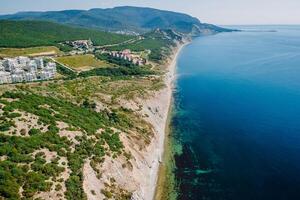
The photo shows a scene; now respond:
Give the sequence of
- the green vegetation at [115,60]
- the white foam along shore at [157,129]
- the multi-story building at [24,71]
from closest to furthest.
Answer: the white foam along shore at [157,129], the multi-story building at [24,71], the green vegetation at [115,60]

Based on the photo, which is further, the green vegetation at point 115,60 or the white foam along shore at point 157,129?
the green vegetation at point 115,60

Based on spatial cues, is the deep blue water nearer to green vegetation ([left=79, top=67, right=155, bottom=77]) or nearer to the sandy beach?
the sandy beach

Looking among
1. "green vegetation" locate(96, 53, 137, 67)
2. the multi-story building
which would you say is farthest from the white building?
"green vegetation" locate(96, 53, 137, 67)

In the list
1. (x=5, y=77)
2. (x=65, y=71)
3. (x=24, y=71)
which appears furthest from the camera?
(x=65, y=71)

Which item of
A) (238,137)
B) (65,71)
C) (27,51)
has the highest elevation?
(27,51)

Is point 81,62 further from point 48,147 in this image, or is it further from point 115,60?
point 48,147

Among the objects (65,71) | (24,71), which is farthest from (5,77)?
(65,71)

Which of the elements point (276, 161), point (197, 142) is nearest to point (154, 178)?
point (197, 142)

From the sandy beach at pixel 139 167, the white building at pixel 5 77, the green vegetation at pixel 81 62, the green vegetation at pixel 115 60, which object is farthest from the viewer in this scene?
the green vegetation at pixel 115 60

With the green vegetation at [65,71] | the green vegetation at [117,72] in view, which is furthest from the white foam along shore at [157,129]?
the green vegetation at [65,71]

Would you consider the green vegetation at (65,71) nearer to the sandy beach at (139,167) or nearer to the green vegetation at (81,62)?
the green vegetation at (81,62)
